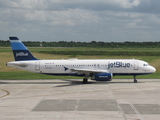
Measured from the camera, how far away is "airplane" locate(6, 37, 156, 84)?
1607 inches

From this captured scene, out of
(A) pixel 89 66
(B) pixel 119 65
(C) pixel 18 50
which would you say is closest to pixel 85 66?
(A) pixel 89 66

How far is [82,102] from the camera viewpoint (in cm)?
2680

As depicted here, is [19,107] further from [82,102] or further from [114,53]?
[114,53]

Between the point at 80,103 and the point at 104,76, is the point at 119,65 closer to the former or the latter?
the point at 104,76

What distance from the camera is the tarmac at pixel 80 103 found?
69.9 feet

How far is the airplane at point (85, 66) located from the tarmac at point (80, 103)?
5585mm

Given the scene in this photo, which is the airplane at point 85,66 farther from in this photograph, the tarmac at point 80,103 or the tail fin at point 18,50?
the tarmac at point 80,103

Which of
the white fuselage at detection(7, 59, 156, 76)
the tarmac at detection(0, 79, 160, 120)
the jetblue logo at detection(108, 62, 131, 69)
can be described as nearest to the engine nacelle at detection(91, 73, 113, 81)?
the white fuselage at detection(7, 59, 156, 76)

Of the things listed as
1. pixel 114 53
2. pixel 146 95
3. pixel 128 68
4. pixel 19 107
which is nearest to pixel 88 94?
pixel 146 95

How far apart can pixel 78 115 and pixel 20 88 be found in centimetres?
1732

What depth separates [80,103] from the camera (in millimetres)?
26297

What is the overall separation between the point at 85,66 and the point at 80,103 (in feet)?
52.6

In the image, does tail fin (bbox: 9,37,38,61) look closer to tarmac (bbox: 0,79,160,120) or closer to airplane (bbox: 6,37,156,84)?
airplane (bbox: 6,37,156,84)

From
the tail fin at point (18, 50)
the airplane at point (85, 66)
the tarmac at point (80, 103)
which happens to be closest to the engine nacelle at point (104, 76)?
the airplane at point (85, 66)
